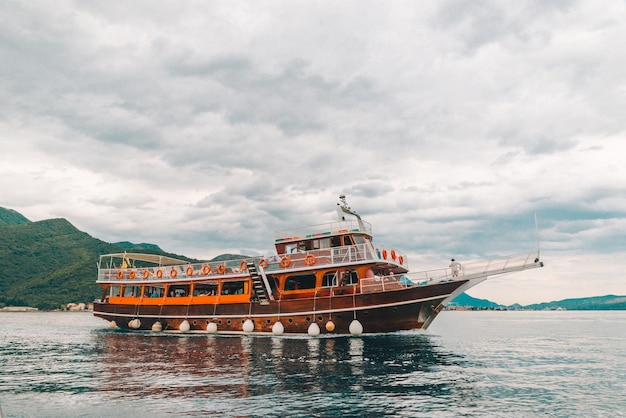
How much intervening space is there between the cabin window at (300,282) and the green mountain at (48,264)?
118536 millimetres

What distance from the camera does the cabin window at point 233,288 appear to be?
3359cm

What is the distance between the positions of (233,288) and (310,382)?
65.0 ft

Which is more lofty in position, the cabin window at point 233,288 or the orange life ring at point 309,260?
the orange life ring at point 309,260

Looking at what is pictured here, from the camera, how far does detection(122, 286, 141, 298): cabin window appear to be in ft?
131

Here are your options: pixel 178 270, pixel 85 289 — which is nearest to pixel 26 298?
pixel 85 289

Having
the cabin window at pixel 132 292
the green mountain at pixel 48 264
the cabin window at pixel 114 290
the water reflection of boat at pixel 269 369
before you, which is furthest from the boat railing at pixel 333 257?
the green mountain at pixel 48 264

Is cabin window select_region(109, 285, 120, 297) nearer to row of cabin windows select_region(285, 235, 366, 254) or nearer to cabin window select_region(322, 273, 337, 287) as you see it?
row of cabin windows select_region(285, 235, 366, 254)

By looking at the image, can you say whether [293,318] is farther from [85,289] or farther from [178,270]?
[85,289]

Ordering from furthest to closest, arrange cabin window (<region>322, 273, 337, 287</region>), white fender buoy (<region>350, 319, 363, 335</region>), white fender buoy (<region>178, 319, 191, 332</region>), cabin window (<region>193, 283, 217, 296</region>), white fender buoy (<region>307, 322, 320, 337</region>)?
1. cabin window (<region>193, 283, 217, 296</region>)
2. white fender buoy (<region>178, 319, 191, 332</region>)
3. cabin window (<region>322, 273, 337, 287</region>)
4. white fender buoy (<region>307, 322, 320, 337</region>)
5. white fender buoy (<region>350, 319, 363, 335</region>)

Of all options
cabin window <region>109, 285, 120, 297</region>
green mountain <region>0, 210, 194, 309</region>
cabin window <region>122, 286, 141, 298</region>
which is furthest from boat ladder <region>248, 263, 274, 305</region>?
green mountain <region>0, 210, 194, 309</region>

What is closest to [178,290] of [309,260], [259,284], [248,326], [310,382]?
[248,326]

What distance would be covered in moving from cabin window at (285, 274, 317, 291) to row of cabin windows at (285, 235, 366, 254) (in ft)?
6.44

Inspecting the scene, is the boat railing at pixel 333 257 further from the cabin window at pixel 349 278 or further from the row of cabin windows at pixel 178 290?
the row of cabin windows at pixel 178 290

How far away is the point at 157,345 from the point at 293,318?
29.2 feet
